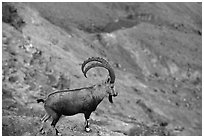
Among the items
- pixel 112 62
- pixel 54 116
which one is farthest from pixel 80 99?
pixel 112 62

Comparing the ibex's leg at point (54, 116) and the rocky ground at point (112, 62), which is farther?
the rocky ground at point (112, 62)

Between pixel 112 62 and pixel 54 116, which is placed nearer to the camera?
pixel 54 116

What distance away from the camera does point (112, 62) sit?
42.8 metres

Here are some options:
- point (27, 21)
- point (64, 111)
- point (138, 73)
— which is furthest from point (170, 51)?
point (64, 111)

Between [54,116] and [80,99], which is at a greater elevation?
[80,99]

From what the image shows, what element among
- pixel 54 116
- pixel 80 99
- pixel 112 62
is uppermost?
pixel 112 62

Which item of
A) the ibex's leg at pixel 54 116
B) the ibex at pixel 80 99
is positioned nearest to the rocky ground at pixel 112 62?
the ibex's leg at pixel 54 116

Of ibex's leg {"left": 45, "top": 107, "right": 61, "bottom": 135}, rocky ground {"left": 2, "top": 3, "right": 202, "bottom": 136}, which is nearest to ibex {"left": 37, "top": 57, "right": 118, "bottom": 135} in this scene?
ibex's leg {"left": 45, "top": 107, "right": 61, "bottom": 135}

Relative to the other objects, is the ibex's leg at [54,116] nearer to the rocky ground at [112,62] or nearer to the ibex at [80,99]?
the ibex at [80,99]

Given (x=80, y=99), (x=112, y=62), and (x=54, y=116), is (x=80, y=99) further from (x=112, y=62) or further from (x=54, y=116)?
(x=112, y=62)

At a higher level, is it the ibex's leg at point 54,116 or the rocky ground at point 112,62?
the rocky ground at point 112,62

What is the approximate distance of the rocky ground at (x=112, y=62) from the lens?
24.3 m

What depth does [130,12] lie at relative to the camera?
59625mm

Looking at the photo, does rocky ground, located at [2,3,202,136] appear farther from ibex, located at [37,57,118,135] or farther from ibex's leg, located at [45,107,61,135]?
ibex, located at [37,57,118,135]
